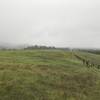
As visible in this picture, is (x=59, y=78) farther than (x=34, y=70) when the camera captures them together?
No

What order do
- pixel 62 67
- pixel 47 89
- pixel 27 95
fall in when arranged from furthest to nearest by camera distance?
1. pixel 62 67
2. pixel 47 89
3. pixel 27 95

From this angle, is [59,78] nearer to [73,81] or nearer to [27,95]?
→ [73,81]

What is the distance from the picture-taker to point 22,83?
1764 inches

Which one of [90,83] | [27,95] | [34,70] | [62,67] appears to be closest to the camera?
[27,95]

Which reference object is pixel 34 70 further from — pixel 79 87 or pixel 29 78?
pixel 79 87

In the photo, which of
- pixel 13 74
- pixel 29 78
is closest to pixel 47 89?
pixel 29 78

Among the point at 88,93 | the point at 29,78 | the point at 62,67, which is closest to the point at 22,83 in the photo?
the point at 29,78

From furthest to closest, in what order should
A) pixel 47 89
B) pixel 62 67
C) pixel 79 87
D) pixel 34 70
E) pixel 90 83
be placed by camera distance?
pixel 62 67, pixel 34 70, pixel 90 83, pixel 79 87, pixel 47 89

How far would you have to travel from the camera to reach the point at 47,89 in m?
43.5

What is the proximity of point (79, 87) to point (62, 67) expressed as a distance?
13547 mm

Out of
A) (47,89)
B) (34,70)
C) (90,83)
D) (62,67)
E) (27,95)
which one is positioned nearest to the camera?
(27,95)

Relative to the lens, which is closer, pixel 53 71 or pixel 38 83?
pixel 38 83

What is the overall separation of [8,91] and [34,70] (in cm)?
1326

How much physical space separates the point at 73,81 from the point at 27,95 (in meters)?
13.2
